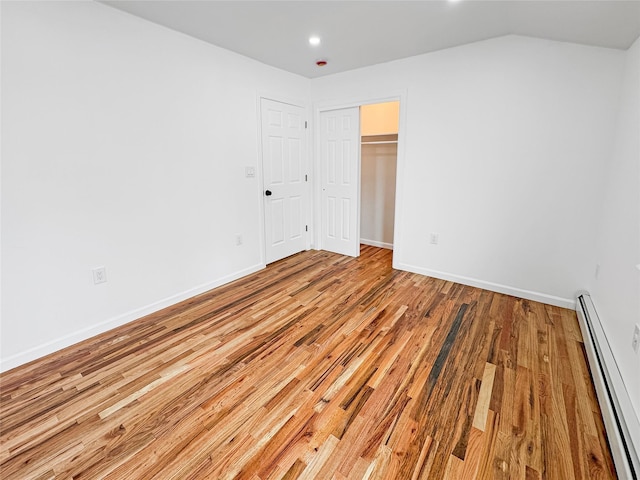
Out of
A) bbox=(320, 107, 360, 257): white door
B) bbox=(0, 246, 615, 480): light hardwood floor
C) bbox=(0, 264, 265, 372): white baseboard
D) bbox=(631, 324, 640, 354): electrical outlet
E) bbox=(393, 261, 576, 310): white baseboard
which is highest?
bbox=(320, 107, 360, 257): white door

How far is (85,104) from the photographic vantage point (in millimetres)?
2184

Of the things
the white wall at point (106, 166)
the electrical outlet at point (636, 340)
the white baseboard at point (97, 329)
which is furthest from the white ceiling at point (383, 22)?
the white baseboard at point (97, 329)

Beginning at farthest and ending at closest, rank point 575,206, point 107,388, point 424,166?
point 424,166 < point 575,206 < point 107,388

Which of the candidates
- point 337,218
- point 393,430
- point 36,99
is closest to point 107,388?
point 393,430

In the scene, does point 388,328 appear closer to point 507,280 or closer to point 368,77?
point 507,280

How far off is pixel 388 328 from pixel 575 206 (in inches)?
75.0

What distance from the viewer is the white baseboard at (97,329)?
206cm

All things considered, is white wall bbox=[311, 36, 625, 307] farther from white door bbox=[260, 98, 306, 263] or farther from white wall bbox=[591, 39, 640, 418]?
white door bbox=[260, 98, 306, 263]

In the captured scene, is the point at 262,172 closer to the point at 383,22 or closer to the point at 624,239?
the point at 383,22

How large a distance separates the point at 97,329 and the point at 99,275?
1.39 ft

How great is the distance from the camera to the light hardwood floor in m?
1.38

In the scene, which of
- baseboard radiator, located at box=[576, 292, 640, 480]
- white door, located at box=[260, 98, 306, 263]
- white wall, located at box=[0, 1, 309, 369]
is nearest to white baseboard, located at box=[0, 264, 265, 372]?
white wall, located at box=[0, 1, 309, 369]

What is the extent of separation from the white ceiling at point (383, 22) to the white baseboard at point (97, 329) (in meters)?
2.32

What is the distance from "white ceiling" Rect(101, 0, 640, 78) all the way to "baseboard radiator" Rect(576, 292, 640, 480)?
2013mm
